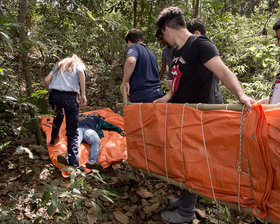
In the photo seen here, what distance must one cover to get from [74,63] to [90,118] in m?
1.28

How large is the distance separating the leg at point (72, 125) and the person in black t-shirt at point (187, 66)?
1533 millimetres

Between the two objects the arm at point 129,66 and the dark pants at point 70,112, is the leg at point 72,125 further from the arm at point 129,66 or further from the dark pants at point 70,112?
the arm at point 129,66

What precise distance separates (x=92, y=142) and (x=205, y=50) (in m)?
2.44

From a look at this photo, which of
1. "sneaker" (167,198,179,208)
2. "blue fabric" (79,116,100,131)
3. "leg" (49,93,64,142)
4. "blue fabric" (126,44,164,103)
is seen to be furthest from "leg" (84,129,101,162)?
"sneaker" (167,198,179,208)

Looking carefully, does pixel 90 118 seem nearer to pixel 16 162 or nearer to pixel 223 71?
pixel 16 162

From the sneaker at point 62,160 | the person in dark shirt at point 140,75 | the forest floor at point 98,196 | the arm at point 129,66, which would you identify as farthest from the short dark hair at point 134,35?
the sneaker at point 62,160

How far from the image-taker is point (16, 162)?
10.6ft

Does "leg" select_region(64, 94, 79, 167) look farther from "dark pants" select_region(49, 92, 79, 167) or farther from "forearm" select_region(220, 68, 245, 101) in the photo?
"forearm" select_region(220, 68, 245, 101)

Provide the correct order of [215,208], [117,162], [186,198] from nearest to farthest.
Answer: [186,198], [215,208], [117,162]

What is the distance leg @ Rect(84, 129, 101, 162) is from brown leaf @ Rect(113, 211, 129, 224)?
102cm

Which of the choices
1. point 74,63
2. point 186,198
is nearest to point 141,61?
point 74,63

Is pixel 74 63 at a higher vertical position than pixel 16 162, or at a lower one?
higher

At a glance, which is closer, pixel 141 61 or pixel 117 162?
pixel 141 61

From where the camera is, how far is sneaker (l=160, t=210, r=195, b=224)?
2254 millimetres
